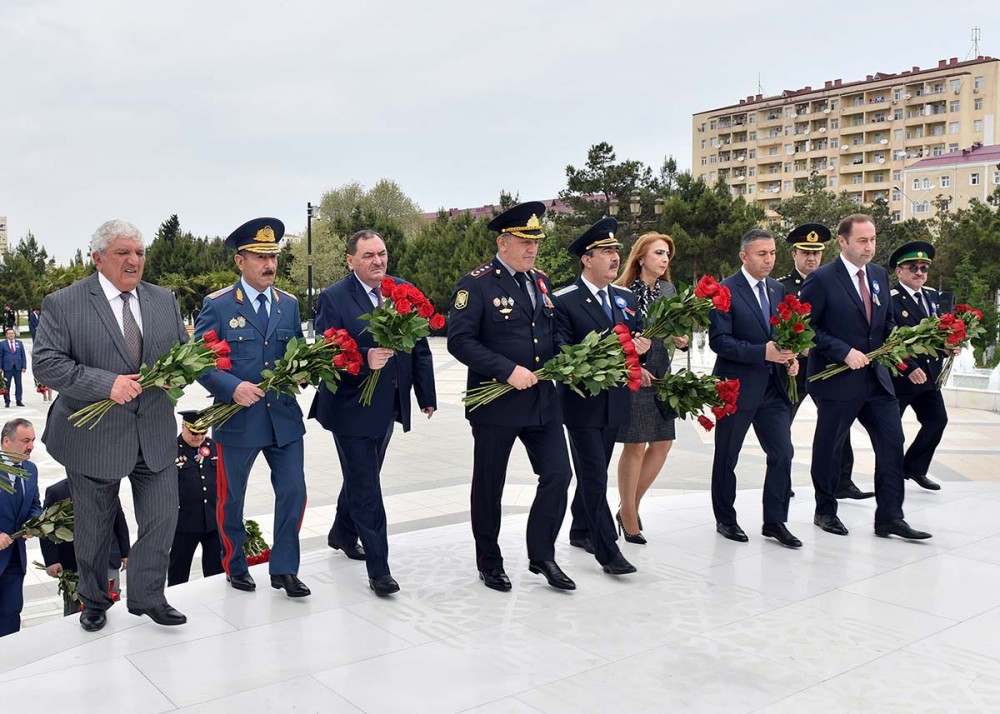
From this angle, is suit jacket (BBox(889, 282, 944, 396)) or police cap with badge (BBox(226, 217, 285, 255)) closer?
police cap with badge (BBox(226, 217, 285, 255))

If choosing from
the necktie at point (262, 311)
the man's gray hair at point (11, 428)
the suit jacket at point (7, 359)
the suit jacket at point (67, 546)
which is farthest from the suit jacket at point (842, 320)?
the suit jacket at point (7, 359)

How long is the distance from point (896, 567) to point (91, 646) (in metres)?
4.57

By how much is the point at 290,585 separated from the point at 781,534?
10.6 ft

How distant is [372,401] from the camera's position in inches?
206

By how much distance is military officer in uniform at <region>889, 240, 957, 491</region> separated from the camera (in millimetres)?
7684

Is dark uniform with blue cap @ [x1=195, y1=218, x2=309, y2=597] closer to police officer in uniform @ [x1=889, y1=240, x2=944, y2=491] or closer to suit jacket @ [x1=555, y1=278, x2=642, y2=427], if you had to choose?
suit jacket @ [x1=555, y1=278, x2=642, y2=427]

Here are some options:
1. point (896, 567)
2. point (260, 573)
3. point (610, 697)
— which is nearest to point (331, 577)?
point (260, 573)

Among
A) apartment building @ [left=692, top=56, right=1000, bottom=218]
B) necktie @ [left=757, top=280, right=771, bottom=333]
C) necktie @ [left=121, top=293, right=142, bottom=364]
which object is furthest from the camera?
apartment building @ [left=692, top=56, right=1000, bottom=218]

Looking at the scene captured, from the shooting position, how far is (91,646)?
4391 millimetres

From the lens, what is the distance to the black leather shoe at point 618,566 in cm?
549

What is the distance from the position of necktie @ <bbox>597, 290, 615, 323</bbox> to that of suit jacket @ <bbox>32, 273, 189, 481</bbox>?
248cm

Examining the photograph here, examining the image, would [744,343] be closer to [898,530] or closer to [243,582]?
[898,530]

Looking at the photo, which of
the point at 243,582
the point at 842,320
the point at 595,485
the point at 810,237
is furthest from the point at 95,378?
the point at 810,237

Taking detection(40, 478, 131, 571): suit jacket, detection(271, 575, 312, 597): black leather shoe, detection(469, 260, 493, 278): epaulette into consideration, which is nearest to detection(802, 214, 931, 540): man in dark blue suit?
detection(469, 260, 493, 278): epaulette
